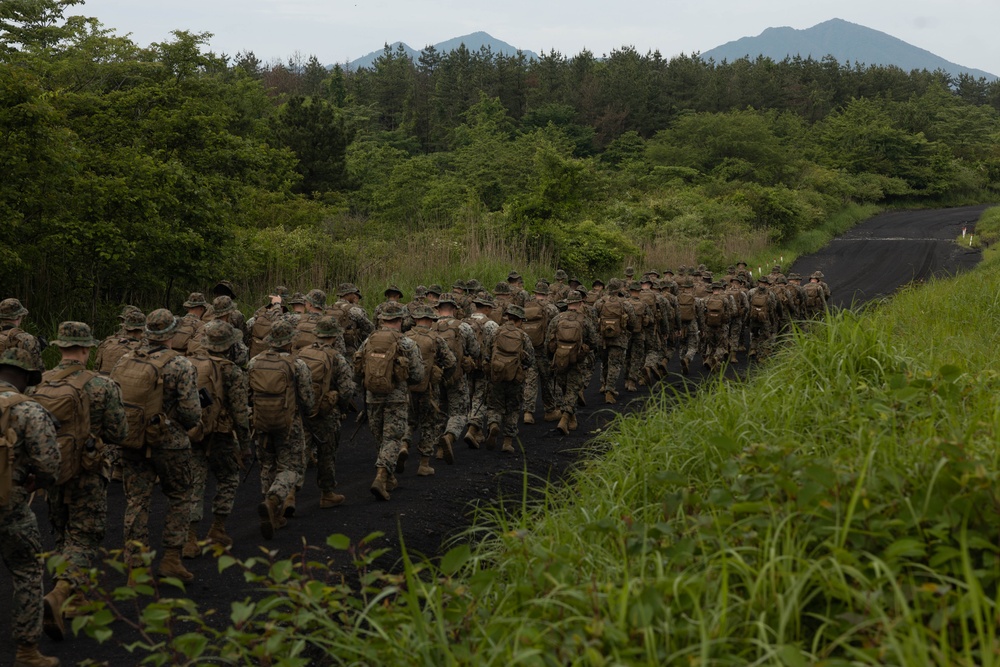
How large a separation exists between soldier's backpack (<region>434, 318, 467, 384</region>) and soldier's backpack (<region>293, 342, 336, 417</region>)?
241cm

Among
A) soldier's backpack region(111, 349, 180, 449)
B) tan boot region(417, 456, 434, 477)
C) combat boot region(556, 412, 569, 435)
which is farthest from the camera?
combat boot region(556, 412, 569, 435)

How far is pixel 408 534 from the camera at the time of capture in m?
7.46

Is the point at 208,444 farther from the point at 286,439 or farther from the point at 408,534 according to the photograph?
the point at 408,534

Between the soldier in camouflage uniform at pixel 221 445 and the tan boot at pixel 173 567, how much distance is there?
43cm

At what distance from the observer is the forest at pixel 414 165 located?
44.9ft

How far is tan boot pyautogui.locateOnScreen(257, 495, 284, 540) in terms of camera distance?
286 inches

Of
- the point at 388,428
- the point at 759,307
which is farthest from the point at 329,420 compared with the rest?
the point at 759,307

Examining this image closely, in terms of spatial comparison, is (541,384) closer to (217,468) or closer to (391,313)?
(391,313)

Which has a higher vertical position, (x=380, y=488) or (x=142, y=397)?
(x=142, y=397)

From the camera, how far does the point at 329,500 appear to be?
8.40 metres

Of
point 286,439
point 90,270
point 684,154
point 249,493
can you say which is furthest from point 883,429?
point 684,154

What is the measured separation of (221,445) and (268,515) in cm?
80

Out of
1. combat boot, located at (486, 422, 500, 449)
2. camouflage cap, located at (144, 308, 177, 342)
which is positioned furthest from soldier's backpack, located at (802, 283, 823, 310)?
camouflage cap, located at (144, 308, 177, 342)

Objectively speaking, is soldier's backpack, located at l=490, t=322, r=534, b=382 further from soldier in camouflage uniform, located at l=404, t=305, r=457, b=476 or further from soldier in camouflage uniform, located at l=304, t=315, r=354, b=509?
soldier in camouflage uniform, located at l=304, t=315, r=354, b=509
